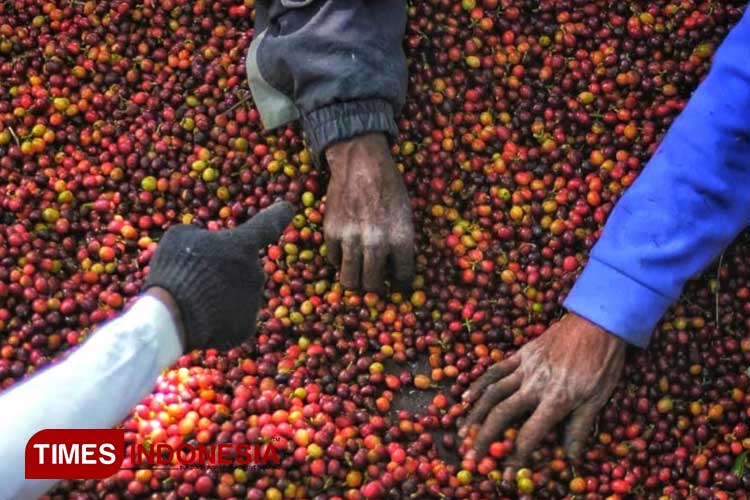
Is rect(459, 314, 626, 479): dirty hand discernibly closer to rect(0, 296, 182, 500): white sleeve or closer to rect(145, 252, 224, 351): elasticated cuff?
rect(145, 252, 224, 351): elasticated cuff

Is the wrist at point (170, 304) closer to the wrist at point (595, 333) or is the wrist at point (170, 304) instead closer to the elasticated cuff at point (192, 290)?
the elasticated cuff at point (192, 290)

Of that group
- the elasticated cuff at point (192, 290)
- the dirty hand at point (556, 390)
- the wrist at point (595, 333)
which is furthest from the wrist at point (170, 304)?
the wrist at point (595, 333)

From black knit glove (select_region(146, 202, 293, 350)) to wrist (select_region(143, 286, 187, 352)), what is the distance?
0.01 meters

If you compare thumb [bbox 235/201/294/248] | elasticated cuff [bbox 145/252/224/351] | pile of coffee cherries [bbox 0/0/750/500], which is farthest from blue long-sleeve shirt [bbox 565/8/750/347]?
elasticated cuff [bbox 145/252/224/351]

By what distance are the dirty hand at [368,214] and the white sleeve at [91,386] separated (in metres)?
0.74

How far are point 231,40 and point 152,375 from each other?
1.59m

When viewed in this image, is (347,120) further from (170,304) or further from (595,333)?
(595,333)

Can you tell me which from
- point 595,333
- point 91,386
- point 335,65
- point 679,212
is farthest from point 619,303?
point 91,386

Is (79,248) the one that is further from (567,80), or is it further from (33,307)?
(567,80)

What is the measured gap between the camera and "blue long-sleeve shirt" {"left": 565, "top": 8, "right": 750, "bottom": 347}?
2658 millimetres

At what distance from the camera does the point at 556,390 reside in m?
2.84

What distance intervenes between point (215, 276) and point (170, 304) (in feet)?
0.49

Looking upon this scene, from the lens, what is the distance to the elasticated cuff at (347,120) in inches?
117

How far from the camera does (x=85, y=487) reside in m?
2.74
